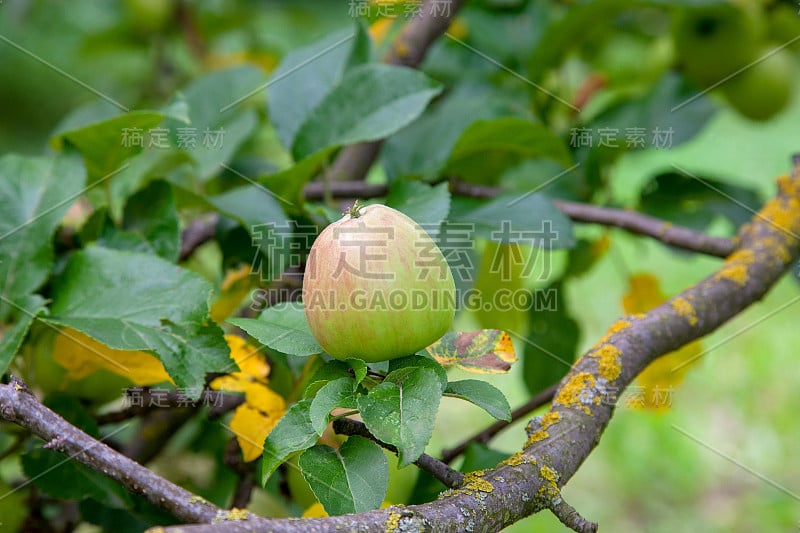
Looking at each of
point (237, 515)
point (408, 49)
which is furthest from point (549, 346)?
point (237, 515)

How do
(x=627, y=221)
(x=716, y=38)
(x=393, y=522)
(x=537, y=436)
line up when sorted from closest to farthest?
(x=393, y=522), (x=537, y=436), (x=627, y=221), (x=716, y=38)

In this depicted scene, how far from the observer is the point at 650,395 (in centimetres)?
77

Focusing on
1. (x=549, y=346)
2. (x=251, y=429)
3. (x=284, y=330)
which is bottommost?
(x=549, y=346)

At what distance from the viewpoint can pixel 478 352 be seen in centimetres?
45

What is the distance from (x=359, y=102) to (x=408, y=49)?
0.81ft

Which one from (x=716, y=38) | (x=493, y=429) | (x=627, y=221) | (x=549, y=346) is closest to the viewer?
(x=493, y=429)

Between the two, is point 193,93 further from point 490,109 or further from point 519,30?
point 519,30

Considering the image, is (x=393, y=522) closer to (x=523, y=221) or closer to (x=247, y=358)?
(x=247, y=358)

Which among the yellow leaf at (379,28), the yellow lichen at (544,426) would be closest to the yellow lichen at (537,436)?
the yellow lichen at (544,426)

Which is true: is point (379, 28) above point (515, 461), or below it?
above

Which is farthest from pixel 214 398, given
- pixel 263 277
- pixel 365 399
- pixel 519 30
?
pixel 519 30

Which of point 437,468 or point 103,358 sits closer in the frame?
point 437,468

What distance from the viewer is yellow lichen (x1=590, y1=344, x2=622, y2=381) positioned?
510 millimetres

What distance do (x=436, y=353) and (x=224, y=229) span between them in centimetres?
31
